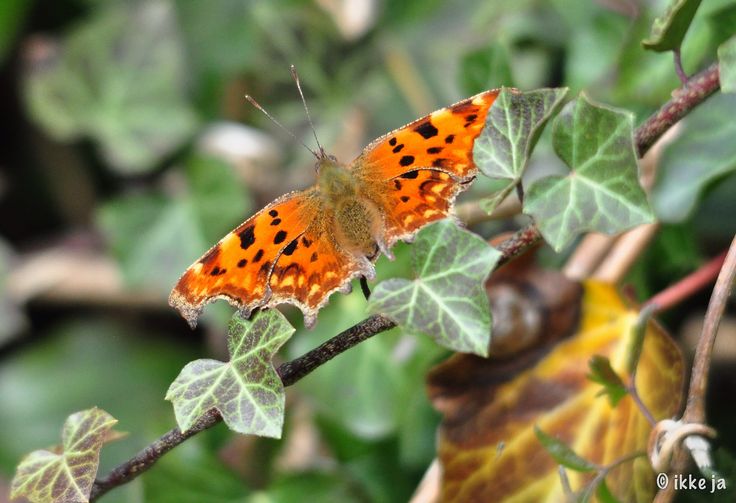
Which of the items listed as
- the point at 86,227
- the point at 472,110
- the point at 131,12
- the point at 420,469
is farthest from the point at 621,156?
the point at 86,227

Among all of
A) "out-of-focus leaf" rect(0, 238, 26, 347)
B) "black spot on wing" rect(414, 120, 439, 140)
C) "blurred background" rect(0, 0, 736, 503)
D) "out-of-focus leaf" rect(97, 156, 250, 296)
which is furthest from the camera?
"out-of-focus leaf" rect(0, 238, 26, 347)

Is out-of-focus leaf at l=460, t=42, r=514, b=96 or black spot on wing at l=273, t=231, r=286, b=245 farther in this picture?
out-of-focus leaf at l=460, t=42, r=514, b=96

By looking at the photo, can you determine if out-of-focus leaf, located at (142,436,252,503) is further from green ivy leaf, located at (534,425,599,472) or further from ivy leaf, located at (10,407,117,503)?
green ivy leaf, located at (534,425,599,472)

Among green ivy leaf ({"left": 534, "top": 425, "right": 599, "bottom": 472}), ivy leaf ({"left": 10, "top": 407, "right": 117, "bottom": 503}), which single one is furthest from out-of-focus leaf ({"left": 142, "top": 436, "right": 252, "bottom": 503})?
green ivy leaf ({"left": 534, "top": 425, "right": 599, "bottom": 472})

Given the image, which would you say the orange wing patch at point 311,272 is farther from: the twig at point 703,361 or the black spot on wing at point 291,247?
the twig at point 703,361

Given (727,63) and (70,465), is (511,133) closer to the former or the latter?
(727,63)

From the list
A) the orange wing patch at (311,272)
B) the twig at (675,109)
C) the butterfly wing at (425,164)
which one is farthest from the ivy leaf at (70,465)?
the twig at (675,109)

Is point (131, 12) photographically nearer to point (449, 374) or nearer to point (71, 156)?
point (71, 156)
